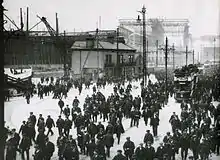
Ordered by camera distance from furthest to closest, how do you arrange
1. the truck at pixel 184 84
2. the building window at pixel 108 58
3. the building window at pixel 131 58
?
1. the building window at pixel 131 58
2. the building window at pixel 108 58
3. the truck at pixel 184 84

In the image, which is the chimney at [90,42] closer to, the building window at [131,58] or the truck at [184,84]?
the building window at [131,58]

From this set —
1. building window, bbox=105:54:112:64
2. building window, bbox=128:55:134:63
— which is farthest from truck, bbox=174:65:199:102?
building window, bbox=128:55:134:63

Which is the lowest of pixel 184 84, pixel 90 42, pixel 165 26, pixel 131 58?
pixel 184 84

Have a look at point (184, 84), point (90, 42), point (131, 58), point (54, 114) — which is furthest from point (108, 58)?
point (54, 114)

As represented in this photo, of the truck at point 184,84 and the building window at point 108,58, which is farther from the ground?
the building window at point 108,58

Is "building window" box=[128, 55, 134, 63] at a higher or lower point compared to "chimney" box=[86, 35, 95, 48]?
lower

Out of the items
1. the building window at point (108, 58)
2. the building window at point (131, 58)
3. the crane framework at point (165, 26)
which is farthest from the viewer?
the building window at point (131, 58)

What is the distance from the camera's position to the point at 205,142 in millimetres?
9477

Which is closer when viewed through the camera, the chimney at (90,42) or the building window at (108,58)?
the chimney at (90,42)

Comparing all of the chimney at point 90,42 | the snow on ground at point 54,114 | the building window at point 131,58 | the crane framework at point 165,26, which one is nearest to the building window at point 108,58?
the chimney at point 90,42

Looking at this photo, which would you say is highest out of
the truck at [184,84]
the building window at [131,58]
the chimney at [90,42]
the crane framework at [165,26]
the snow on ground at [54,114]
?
the crane framework at [165,26]

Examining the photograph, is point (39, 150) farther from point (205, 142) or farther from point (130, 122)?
point (130, 122)

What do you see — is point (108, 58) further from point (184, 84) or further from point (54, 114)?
point (54, 114)

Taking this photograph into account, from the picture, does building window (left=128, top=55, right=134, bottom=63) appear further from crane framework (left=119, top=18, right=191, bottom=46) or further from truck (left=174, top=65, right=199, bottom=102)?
truck (left=174, top=65, right=199, bottom=102)
